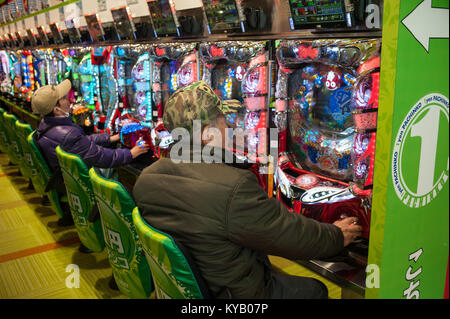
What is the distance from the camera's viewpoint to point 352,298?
1.61 meters

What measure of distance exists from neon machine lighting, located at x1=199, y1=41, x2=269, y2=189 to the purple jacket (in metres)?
0.94

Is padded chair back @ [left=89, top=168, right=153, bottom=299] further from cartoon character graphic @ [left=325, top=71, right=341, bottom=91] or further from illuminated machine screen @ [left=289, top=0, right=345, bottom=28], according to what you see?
illuminated machine screen @ [left=289, top=0, right=345, bottom=28]

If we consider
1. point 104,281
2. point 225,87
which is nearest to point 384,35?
point 225,87

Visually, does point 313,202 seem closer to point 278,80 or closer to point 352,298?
point 352,298

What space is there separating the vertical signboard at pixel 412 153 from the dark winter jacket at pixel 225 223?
219 millimetres

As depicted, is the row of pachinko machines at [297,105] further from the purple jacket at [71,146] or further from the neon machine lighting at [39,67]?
the neon machine lighting at [39,67]

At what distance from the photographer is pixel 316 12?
1872 millimetres

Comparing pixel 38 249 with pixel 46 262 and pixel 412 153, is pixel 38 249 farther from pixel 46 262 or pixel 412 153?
pixel 412 153

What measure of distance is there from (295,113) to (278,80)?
0.58 feet

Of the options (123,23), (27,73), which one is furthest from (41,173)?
(27,73)

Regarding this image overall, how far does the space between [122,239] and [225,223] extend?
2.57 feet

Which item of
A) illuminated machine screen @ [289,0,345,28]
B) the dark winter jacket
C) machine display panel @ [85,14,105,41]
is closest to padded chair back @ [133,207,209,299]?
the dark winter jacket

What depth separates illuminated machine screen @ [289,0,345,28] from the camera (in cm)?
178

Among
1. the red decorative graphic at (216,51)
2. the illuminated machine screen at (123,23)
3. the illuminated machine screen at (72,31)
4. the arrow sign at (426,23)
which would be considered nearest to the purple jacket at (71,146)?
the red decorative graphic at (216,51)
